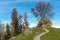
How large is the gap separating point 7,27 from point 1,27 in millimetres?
5474

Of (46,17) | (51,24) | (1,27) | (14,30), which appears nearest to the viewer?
(51,24)

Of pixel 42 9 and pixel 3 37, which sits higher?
pixel 42 9

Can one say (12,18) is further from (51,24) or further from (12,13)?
(51,24)

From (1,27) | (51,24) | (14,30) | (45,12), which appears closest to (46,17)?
(45,12)

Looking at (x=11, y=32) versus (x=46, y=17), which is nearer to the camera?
(x=46, y=17)

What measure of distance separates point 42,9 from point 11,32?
2116 cm

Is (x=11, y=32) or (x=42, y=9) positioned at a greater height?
(x=42, y=9)

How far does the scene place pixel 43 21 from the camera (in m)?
81.4

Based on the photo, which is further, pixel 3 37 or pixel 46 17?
pixel 3 37

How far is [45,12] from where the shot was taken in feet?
277

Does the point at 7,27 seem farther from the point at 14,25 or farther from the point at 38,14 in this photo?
the point at 38,14

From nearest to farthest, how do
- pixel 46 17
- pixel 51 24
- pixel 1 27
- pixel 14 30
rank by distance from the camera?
pixel 51 24 → pixel 46 17 → pixel 14 30 → pixel 1 27

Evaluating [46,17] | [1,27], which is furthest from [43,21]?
[1,27]

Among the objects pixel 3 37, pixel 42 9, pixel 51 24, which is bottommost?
pixel 3 37
